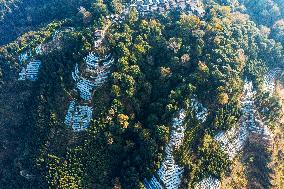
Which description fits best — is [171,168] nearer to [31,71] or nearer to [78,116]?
[78,116]

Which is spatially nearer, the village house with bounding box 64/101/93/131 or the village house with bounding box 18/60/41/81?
the village house with bounding box 64/101/93/131

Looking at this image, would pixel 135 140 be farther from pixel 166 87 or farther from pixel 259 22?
pixel 259 22

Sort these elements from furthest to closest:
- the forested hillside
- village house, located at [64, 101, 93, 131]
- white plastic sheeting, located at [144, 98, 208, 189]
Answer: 1. village house, located at [64, 101, 93, 131]
2. the forested hillside
3. white plastic sheeting, located at [144, 98, 208, 189]

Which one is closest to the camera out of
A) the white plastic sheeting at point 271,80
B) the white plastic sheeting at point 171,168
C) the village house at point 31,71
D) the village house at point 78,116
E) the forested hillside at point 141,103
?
the white plastic sheeting at point 171,168

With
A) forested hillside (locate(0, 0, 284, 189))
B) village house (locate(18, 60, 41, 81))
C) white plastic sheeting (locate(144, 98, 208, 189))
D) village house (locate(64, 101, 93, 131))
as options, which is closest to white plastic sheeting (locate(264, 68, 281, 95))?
forested hillside (locate(0, 0, 284, 189))

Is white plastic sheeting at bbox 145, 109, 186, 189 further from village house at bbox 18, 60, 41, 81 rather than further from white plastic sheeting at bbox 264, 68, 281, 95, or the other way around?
village house at bbox 18, 60, 41, 81

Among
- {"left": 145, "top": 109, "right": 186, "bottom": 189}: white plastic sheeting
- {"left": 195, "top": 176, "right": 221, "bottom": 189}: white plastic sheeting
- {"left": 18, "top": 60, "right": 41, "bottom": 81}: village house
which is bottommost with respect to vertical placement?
{"left": 195, "top": 176, "right": 221, "bottom": 189}: white plastic sheeting

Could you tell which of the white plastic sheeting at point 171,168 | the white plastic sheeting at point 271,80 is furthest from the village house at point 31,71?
the white plastic sheeting at point 271,80

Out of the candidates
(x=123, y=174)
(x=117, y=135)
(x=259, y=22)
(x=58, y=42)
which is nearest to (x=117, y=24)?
(x=58, y=42)

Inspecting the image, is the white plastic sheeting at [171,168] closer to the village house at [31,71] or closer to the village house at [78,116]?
the village house at [78,116]
